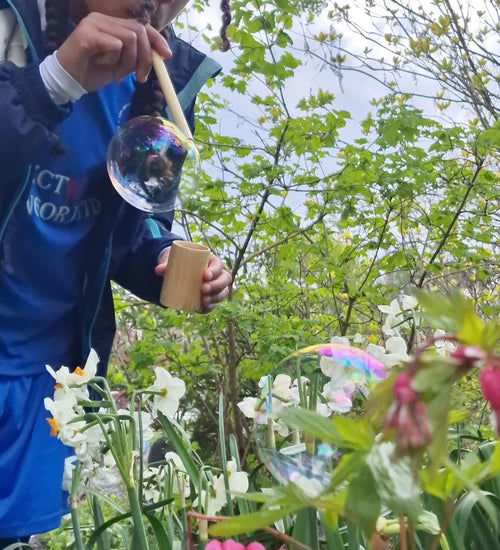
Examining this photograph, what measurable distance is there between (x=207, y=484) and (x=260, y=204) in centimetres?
204

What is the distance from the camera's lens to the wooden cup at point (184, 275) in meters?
1.06

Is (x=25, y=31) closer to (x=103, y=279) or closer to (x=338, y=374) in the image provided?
Answer: (x=103, y=279)

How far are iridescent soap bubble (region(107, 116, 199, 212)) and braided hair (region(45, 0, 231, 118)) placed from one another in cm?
11

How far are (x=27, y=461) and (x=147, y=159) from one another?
1.90 ft

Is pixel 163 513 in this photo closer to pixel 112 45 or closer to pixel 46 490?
pixel 46 490

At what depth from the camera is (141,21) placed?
108cm

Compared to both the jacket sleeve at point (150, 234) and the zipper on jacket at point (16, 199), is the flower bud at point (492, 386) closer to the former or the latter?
the zipper on jacket at point (16, 199)

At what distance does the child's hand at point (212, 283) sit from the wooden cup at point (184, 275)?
0.02 m

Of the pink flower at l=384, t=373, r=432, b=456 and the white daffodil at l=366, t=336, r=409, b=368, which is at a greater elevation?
the pink flower at l=384, t=373, r=432, b=456

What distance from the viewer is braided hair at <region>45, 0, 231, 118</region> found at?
3.60 ft

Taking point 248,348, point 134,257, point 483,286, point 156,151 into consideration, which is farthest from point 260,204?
point 483,286

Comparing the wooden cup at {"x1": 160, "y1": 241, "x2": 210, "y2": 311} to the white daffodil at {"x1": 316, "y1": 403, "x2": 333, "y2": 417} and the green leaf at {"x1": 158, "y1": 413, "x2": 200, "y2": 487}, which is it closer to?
the green leaf at {"x1": 158, "y1": 413, "x2": 200, "y2": 487}

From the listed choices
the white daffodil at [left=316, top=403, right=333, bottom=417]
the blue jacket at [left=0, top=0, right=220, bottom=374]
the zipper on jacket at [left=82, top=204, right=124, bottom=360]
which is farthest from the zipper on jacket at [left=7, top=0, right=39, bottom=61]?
the white daffodil at [left=316, top=403, right=333, bottom=417]

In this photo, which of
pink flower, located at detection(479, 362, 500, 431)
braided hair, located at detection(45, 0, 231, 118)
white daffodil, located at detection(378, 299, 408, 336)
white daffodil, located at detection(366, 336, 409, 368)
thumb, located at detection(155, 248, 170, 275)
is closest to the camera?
pink flower, located at detection(479, 362, 500, 431)
